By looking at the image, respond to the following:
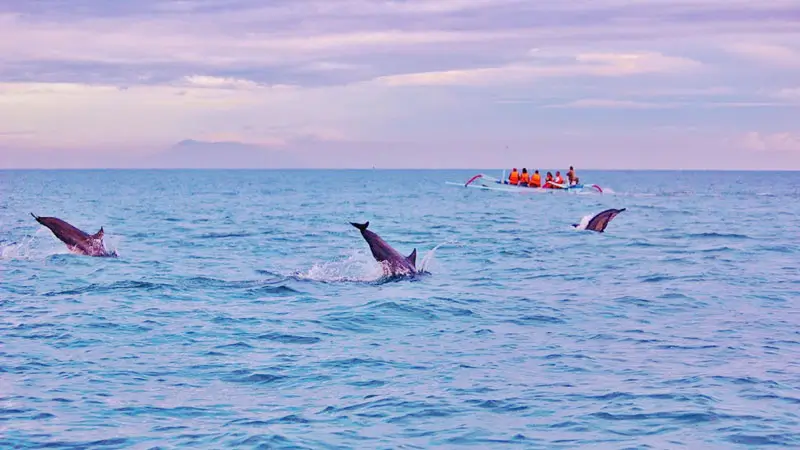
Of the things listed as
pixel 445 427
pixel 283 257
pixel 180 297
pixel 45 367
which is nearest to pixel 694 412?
pixel 445 427

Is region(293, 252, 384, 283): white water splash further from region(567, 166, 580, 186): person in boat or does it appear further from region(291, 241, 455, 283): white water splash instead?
region(567, 166, 580, 186): person in boat

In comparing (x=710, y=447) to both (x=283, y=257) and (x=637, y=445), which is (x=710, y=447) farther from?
(x=283, y=257)

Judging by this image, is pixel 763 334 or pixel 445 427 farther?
pixel 763 334

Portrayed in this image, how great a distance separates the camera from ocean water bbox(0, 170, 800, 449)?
12688 mm

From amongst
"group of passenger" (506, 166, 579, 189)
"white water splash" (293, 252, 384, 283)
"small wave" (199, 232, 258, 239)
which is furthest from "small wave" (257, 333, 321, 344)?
"group of passenger" (506, 166, 579, 189)

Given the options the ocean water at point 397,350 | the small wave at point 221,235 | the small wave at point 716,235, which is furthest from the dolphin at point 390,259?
the small wave at point 716,235

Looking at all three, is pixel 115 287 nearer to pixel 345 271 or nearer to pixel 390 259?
pixel 345 271

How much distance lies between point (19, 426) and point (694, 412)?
29.0ft

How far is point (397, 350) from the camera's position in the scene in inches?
695

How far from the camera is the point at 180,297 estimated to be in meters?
23.6

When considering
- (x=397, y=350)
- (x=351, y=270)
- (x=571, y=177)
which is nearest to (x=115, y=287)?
(x=351, y=270)

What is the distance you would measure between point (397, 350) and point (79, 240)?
17.3m

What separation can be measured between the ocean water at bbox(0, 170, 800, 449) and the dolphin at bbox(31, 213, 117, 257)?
0.65 metres

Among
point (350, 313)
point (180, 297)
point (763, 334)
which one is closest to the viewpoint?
point (763, 334)
